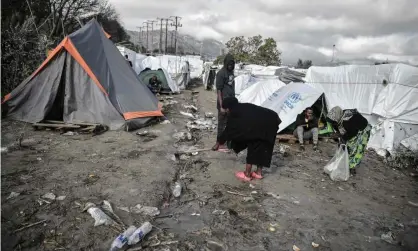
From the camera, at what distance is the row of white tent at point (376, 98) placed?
688 centimetres

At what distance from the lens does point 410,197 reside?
185 inches

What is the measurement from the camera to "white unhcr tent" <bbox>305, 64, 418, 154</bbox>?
688 centimetres

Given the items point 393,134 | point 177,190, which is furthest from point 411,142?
point 177,190

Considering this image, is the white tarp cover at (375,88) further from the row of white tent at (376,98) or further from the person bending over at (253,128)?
the person bending over at (253,128)

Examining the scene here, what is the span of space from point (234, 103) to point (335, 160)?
2096 millimetres

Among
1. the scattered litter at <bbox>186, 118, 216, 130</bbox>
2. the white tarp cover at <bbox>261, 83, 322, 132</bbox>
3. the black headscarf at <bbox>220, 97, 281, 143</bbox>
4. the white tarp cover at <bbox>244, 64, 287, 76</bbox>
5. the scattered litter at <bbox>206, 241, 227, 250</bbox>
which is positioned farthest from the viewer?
the white tarp cover at <bbox>244, 64, 287, 76</bbox>

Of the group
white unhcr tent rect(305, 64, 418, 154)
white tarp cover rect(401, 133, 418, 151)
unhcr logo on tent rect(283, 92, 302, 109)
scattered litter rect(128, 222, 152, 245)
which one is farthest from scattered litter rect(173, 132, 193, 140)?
white tarp cover rect(401, 133, 418, 151)

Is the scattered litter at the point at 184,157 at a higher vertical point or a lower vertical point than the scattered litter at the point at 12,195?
lower

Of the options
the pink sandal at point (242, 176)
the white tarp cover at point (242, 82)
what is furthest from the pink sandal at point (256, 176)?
the white tarp cover at point (242, 82)

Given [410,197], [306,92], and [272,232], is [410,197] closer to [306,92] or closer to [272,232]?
[272,232]

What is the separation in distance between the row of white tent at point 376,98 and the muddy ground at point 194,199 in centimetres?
137

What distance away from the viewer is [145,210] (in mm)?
3365

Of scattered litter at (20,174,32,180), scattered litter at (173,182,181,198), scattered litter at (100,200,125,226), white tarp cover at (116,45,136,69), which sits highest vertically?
white tarp cover at (116,45,136,69)

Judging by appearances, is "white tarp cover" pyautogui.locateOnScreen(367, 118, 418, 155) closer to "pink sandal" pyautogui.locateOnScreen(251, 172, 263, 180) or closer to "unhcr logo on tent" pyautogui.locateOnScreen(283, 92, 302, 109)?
"unhcr logo on tent" pyautogui.locateOnScreen(283, 92, 302, 109)
